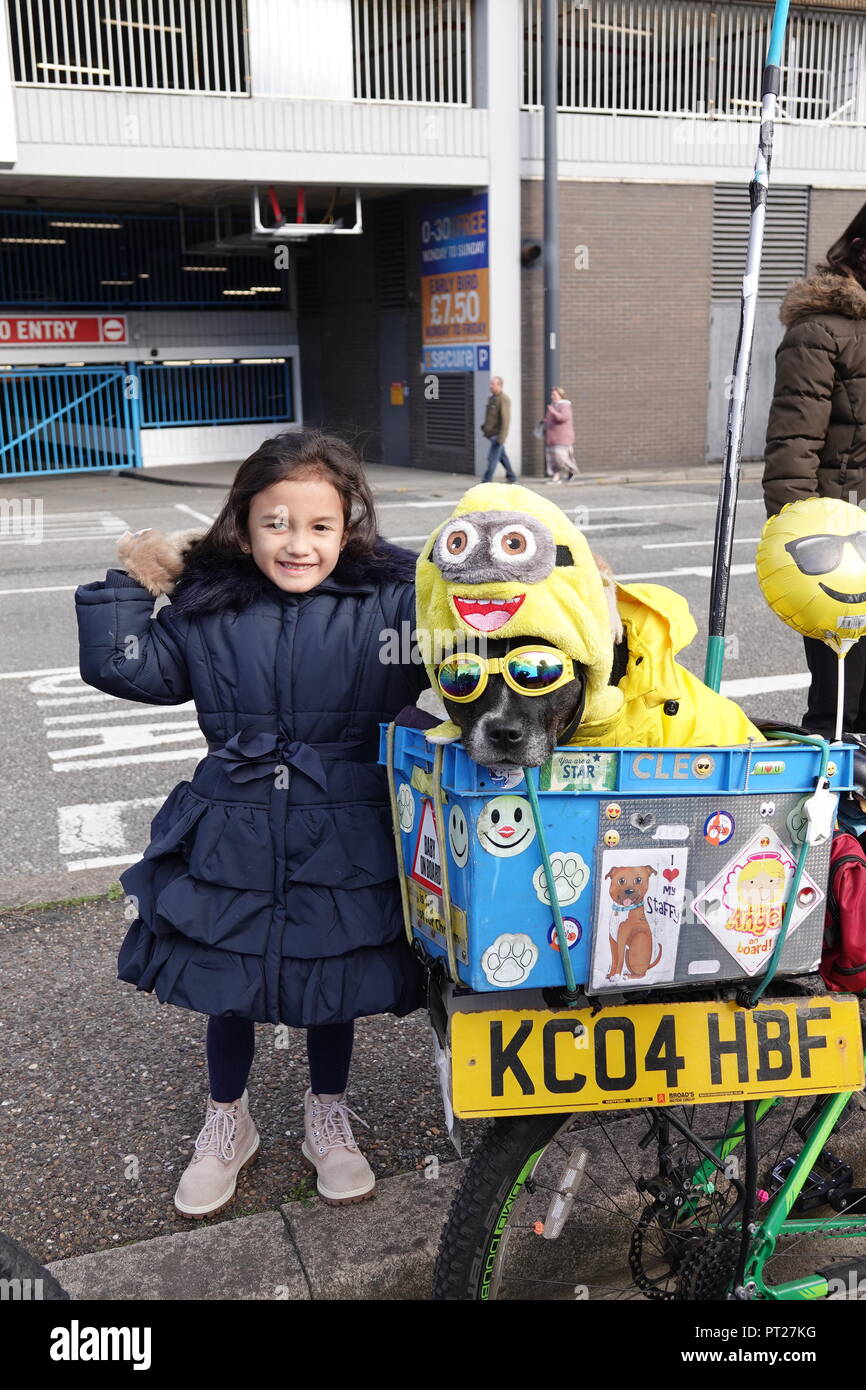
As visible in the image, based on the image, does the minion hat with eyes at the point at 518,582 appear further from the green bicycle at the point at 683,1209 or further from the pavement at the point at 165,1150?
the pavement at the point at 165,1150

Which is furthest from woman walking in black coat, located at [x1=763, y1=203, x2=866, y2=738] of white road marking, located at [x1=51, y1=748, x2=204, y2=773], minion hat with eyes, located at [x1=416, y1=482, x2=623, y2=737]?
white road marking, located at [x1=51, y1=748, x2=204, y2=773]

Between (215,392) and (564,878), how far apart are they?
24.8 metres

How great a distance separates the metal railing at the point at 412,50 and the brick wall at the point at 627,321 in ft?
6.49

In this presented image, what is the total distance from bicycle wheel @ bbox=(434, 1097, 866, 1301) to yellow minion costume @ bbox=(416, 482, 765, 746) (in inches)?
29.6

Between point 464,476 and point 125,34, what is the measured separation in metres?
8.19

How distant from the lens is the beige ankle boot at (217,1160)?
278 cm

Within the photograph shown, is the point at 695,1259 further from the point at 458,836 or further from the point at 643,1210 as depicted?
the point at 458,836

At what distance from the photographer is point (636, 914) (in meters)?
2.01

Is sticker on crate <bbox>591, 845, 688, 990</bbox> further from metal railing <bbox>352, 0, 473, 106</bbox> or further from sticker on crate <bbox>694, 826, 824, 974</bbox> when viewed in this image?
metal railing <bbox>352, 0, 473, 106</bbox>

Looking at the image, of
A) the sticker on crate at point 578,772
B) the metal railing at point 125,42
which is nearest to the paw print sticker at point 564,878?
the sticker on crate at point 578,772

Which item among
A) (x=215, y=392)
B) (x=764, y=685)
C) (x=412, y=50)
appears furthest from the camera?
(x=215, y=392)

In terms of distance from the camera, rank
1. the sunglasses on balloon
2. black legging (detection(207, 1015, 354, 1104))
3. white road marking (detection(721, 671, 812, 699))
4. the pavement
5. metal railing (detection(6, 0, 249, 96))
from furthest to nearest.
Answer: metal railing (detection(6, 0, 249, 96))
white road marking (detection(721, 671, 812, 699))
black legging (detection(207, 1015, 354, 1104))
the pavement
the sunglasses on balloon

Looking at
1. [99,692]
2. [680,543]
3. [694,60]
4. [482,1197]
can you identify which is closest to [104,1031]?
[482,1197]

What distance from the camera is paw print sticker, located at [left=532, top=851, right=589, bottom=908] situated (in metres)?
1.96
